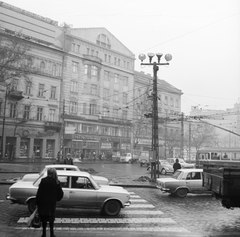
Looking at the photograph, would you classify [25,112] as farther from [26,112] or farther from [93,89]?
[93,89]

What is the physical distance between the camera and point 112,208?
32.9 ft

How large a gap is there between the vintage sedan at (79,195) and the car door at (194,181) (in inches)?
237

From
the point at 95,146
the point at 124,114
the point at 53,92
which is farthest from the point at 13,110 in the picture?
the point at 124,114

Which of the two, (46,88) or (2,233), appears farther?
(46,88)

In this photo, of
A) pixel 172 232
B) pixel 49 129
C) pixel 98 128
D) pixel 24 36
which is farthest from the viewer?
pixel 98 128

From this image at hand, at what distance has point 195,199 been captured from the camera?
48.0 ft

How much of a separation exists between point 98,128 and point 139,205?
156 feet

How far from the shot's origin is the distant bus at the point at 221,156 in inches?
1202

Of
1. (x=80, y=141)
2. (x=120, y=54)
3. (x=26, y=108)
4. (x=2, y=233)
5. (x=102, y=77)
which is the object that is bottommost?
(x=2, y=233)

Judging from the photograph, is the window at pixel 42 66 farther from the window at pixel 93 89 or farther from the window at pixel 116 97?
the window at pixel 116 97

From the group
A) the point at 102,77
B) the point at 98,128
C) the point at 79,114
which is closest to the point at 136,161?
the point at 98,128

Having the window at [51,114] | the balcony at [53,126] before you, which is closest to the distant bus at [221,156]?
the balcony at [53,126]

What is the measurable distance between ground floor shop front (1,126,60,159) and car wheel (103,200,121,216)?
37.5 metres

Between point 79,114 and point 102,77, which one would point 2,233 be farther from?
point 102,77
